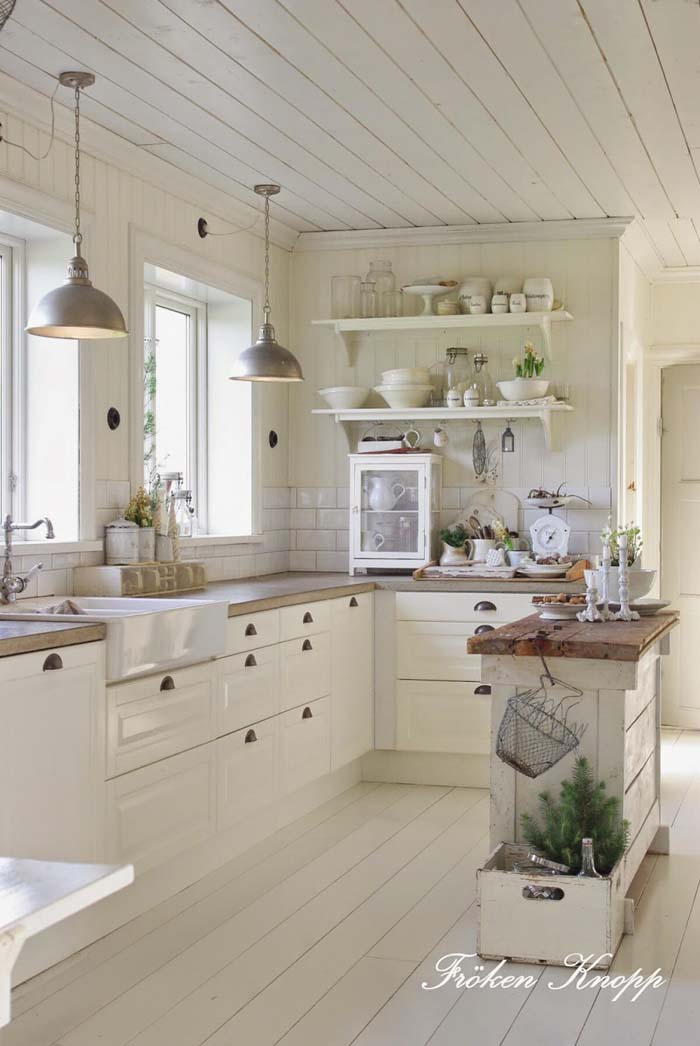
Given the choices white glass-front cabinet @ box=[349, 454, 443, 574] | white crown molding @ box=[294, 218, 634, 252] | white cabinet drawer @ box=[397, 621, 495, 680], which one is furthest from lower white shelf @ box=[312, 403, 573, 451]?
white cabinet drawer @ box=[397, 621, 495, 680]

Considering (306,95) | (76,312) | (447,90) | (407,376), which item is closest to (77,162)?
(306,95)

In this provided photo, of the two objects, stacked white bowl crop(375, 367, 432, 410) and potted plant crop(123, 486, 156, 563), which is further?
stacked white bowl crop(375, 367, 432, 410)

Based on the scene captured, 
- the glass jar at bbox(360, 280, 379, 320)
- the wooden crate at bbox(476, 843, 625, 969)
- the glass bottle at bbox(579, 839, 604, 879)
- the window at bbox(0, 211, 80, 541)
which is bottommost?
the wooden crate at bbox(476, 843, 625, 969)

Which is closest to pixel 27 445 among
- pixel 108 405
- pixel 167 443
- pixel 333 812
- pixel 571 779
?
pixel 108 405

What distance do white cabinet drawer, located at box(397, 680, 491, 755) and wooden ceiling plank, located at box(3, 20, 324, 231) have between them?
2.27 meters

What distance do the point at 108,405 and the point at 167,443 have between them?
3.10 ft

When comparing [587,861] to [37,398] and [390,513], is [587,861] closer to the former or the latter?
[37,398]

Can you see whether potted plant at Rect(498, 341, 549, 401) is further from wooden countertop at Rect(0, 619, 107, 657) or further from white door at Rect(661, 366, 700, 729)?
wooden countertop at Rect(0, 619, 107, 657)

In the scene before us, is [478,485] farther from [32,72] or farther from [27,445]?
[32,72]

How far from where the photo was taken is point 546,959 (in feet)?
10.5

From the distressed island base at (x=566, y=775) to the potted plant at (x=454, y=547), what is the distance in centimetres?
190

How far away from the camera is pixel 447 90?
4012 millimetres

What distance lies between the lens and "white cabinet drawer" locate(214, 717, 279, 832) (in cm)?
405

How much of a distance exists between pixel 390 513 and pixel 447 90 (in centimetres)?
231
